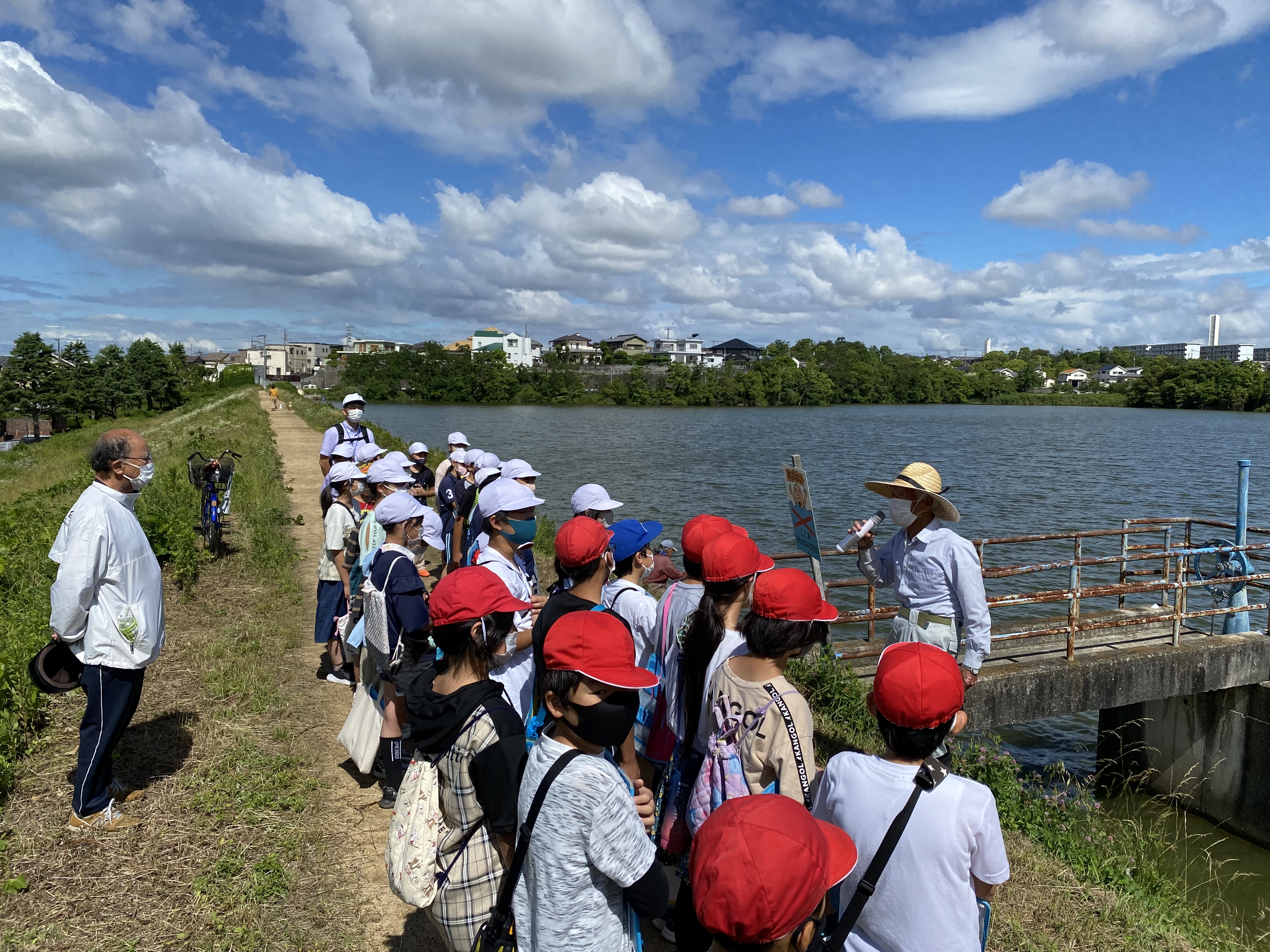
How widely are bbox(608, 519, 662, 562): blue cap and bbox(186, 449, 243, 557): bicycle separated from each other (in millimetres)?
7564

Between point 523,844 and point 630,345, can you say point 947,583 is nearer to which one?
point 523,844

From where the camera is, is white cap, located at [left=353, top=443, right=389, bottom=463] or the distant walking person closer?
white cap, located at [left=353, top=443, right=389, bottom=463]

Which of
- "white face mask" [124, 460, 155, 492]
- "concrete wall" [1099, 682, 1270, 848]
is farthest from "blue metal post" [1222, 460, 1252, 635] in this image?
"white face mask" [124, 460, 155, 492]

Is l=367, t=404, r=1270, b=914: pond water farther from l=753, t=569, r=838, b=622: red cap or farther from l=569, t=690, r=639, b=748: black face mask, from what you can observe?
l=569, t=690, r=639, b=748: black face mask

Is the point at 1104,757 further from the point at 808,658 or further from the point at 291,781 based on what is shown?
the point at 291,781

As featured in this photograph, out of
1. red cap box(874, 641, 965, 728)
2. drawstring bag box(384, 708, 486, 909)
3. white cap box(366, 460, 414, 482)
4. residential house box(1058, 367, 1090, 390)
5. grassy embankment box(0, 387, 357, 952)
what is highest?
residential house box(1058, 367, 1090, 390)

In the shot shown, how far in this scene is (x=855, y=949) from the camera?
2.35 metres

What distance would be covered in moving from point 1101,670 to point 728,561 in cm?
581

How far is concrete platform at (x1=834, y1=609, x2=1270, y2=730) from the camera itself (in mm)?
7074

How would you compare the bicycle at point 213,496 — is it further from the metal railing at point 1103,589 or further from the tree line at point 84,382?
the tree line at point 84,382

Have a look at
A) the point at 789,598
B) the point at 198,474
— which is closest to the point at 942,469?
the point at 198,474

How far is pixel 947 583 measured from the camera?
4223mm

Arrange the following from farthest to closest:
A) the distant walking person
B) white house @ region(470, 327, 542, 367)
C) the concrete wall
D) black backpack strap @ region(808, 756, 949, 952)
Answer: white house @ region(470, 327, 542, 367)
the distant walking person
the concrete wall
black backpack strap @ region(808, 756, 949, 952)

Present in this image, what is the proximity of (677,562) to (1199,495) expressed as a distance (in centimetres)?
2167
